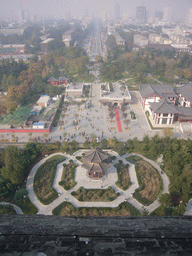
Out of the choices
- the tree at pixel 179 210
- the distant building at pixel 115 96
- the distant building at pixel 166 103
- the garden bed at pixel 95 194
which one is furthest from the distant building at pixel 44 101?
Answer: the tree at pixel 179 210

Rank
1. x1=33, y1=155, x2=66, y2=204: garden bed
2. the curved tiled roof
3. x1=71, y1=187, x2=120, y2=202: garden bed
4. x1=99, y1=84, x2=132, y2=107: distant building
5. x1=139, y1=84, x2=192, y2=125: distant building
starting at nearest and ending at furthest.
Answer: x1=71, y1=187, x2=120, y2=202: garden bed
x1=33, y1=155, x2=66, y2=204: garden bed
the curved tiled roof
x1=139, y1=84, x2=192, y2=125: distant building
x1=99, y1=84, x2=132, y2=107: distant building

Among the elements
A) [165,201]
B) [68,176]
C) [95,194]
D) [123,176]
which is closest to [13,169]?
[68,176]

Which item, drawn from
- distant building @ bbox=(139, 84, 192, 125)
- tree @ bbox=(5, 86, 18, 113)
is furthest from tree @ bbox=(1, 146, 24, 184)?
distant building @ bbox=(139, 84, 192, 125)

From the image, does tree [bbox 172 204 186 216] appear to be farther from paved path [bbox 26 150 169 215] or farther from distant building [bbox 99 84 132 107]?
distant building [bbox 99 84 132 107]

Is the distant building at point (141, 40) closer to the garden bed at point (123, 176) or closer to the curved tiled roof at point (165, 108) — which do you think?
the curved tiled roof at point (165, 108)

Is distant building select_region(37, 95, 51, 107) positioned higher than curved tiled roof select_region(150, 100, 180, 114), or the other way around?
curved tiled roof select_region(150, 100, 180, 114)

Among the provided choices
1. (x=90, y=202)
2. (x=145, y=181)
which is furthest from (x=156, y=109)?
(x=90, y=202)

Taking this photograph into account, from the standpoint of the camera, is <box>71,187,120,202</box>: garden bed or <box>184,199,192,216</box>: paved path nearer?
<box>184,199,192,216</box>: paved path
